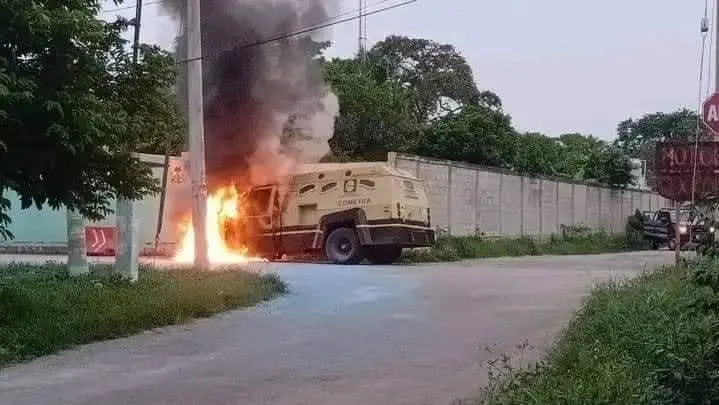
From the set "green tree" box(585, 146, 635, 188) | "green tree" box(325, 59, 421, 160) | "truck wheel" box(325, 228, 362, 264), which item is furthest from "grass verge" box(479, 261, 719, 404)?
"green tree" box(585, 146, 635, 188)

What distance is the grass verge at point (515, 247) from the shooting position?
2425 centimetres

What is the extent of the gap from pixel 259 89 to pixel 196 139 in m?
6.39

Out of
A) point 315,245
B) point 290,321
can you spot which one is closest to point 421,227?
point 315,245

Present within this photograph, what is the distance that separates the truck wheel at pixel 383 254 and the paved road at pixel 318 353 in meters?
7.12

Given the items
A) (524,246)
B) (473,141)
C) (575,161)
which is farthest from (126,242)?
(575,161)

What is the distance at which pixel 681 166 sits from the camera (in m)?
11.6

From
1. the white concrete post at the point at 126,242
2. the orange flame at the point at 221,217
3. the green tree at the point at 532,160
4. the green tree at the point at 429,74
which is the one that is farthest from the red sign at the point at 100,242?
the green tree at the point at 429,74

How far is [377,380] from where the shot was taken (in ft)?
23.8

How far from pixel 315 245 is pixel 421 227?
249 cm

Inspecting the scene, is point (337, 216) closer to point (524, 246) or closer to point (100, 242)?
point (100, 242)

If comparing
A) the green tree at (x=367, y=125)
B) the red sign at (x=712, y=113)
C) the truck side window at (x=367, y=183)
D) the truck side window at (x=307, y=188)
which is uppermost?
the green tree at (x=367, y=125)

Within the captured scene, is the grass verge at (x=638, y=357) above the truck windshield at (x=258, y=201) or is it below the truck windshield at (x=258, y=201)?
below

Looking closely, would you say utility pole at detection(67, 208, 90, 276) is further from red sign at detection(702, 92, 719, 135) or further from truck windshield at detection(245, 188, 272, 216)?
truck windshield at detection(245, 188, 272, 216)

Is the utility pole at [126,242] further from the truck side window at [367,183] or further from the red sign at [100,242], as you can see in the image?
the red sign at [100,242]
